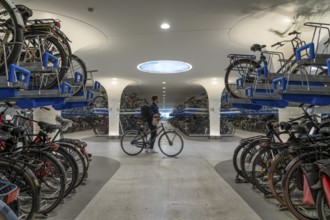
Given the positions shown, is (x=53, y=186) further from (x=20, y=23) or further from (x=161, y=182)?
(x=20, y=23)

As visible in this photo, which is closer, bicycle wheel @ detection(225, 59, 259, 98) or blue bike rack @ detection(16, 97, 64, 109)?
blue bike rack @ detection(16, 97, 64, 109)

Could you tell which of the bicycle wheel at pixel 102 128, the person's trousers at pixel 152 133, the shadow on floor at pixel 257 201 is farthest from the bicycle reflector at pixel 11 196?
the bicycle wheel at pixel 102 128

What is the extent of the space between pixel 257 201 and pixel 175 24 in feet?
10.3

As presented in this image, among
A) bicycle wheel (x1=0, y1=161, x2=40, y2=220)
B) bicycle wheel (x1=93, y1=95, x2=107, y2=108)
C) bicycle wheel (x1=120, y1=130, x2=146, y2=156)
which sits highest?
bicycle wheel (x1=93, y1=95, x2=107, y2=108)

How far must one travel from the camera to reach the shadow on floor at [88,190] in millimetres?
2975

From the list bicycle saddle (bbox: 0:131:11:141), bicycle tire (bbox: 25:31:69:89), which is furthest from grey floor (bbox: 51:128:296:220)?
bicycle tire (bbox: 25:31:69:89)

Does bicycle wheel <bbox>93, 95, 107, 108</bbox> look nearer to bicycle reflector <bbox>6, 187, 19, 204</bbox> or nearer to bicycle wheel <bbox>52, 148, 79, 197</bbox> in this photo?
bicycle wheel <bbox>52, 148, 79, 197</bbox>

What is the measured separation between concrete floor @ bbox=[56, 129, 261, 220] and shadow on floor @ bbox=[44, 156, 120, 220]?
0.30 ft

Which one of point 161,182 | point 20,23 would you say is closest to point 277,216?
point 161,182

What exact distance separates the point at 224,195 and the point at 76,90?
281cm

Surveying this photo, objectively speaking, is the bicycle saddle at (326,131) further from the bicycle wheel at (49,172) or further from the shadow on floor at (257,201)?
the bicycle wheel at (49,172)

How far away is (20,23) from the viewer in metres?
2.26

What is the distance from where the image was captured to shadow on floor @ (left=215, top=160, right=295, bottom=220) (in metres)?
2.91

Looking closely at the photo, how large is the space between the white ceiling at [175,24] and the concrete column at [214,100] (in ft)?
14.5
